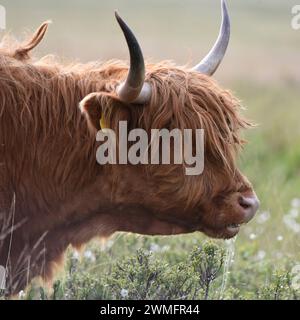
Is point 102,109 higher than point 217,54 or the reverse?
the reverse

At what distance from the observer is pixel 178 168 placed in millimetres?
5348

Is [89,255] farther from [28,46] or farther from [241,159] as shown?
[28,46]

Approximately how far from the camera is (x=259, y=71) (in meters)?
18.6

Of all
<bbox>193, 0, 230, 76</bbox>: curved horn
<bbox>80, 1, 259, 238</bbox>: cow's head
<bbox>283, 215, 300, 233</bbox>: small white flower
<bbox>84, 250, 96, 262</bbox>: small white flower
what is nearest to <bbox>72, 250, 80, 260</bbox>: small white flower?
<bbox>84, 250, 96, 262</bbox>: small white flower

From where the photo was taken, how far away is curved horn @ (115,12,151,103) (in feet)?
16.1

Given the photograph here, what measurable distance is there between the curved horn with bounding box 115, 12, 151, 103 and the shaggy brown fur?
0.17ft

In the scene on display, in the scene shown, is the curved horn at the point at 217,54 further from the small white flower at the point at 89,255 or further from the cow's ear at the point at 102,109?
the small white flower at the point at 89,255

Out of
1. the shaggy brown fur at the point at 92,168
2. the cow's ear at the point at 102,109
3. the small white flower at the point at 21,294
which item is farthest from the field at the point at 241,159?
the cow's ear at the point at 102,109

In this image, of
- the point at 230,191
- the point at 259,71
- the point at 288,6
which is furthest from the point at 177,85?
the point at 288,6

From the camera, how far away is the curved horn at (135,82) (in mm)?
4902

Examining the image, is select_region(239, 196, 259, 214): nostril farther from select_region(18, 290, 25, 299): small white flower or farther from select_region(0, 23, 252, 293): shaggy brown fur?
select_region(18, 290, 25, 299): small white flower

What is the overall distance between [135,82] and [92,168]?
56 centimetres

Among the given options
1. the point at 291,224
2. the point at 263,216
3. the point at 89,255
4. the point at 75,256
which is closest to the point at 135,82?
the point at 75,256

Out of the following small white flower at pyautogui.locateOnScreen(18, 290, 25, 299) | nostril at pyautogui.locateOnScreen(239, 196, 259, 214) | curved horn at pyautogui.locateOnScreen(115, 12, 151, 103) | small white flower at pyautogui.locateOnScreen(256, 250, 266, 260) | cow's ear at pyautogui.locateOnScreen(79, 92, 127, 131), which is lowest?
small white flower at pyautogui.locateOnScreen(256, 250, 266, 260)
